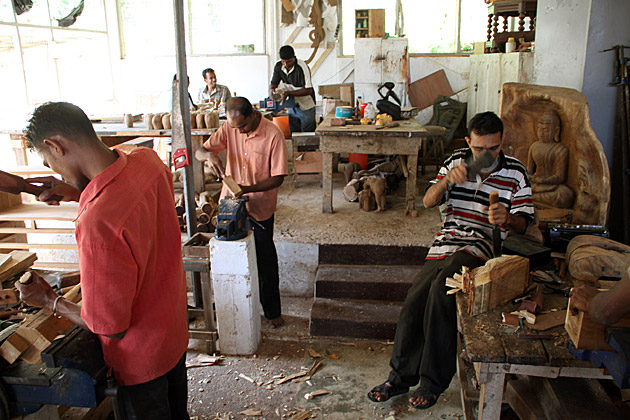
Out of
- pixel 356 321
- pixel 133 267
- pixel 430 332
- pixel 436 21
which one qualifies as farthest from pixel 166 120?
pixel 436 21

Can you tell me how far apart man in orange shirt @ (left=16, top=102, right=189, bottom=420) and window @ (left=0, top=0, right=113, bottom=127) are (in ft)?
21.3

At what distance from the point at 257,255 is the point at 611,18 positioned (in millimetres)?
3580

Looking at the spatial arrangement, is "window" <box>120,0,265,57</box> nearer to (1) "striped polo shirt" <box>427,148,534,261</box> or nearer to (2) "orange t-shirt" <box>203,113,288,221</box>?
(2) "orange t-shirt" <box>203,113,288,221</box>

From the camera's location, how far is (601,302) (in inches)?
62.1

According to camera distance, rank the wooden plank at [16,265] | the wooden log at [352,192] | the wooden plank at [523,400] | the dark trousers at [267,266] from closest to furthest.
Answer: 1. the wooden plank at [523,400]
2. the wooden plank at [16,265]
3. the dark trousers at [267,266]
4. the wooden log at [352,192]

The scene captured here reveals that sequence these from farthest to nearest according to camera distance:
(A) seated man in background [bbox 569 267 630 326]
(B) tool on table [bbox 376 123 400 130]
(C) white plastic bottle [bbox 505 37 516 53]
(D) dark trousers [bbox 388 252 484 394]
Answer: (C) white plastic bottle [bbox 505 37 516 53] → (B) tool on table [bbox 376 123 400 130] → (D) dark trousers [bbox 388 252 484 394] → (A) seated man in background [bbox 569 267 630 326]

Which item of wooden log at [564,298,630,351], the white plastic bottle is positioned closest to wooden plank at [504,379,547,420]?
wooden log at [564,298,630,351]

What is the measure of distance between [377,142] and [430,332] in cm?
281

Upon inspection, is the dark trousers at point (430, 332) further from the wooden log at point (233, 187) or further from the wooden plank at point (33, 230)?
the wooden plank at point (33, 230)

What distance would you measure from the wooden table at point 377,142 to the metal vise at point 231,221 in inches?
75.8

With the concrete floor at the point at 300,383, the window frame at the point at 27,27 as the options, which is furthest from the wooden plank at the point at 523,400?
the window frame at the point at 27,27

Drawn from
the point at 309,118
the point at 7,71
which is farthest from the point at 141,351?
the point at 7,71

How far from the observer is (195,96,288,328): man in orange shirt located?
370 cm

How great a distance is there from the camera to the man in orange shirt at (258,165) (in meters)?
3.70
